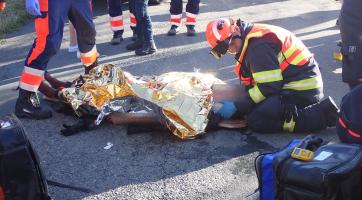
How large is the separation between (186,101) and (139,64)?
2.06 m

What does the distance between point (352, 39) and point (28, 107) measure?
121 inches

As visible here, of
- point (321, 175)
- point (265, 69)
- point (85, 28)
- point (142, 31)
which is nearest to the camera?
point (321, 175)

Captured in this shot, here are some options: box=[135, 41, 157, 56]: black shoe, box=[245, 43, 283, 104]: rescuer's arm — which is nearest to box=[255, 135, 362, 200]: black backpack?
Result: box=[245, 43, 283, 104]: rescuer's arm

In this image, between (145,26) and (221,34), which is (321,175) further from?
(145,26)

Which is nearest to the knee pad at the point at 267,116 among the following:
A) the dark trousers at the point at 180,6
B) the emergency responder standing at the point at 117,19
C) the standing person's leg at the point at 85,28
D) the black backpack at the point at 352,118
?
the black backpack at the point at 352,118

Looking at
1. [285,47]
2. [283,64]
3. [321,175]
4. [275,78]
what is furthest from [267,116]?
[321,175]

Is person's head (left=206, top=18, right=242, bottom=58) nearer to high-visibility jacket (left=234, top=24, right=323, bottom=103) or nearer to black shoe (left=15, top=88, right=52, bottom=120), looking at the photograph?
high-visibility jacket (left=234, top=24, right=323, bottom=103)

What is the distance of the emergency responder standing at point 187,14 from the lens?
681cm

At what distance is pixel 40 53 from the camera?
4301 mm

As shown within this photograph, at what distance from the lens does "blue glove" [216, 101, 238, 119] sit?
4.09m

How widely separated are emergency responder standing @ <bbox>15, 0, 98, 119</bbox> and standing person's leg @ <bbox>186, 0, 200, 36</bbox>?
8.10 ft

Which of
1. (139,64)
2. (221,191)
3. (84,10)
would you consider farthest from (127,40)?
(221,191)

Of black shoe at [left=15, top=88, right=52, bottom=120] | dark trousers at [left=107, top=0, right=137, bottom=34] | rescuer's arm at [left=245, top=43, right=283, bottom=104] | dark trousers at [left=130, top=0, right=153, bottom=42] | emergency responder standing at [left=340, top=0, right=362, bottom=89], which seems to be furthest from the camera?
dark trousers at [left=107, top=0, right=137, bottom=34]

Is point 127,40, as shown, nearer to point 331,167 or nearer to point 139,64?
point 139,64
